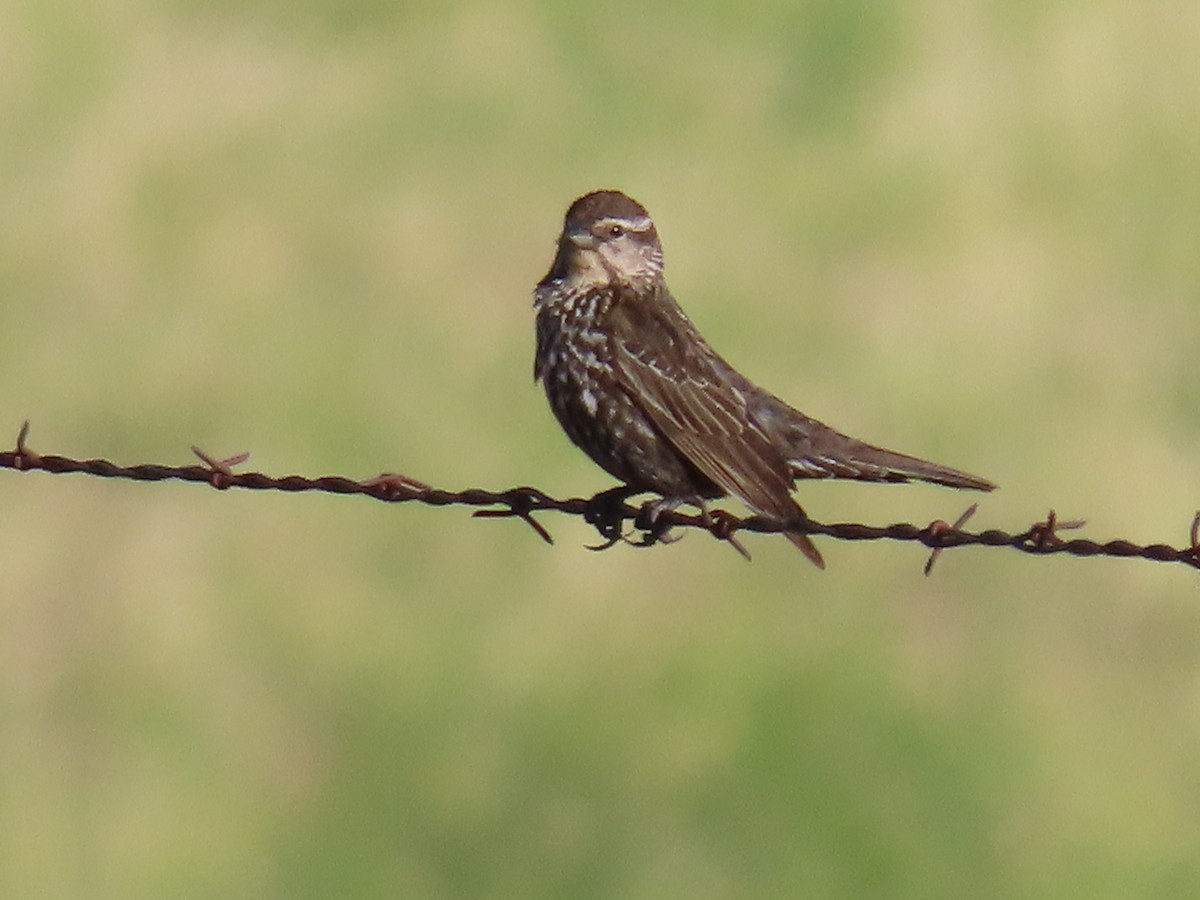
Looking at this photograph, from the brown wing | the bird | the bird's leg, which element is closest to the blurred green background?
the bird's leg

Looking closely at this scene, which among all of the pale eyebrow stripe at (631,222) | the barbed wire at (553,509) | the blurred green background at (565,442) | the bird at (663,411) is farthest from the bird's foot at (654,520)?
the blurred green background at (565,442)

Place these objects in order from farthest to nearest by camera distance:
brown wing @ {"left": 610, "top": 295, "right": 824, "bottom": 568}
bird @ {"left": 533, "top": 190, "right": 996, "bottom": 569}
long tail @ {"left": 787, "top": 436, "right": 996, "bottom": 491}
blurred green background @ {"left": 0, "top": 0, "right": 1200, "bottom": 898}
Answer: blurred green background @ {"left": 0, "top": 0, "right": 1200, "bottom": 898}, bird @ {"left": 533, "top": 190, "right": 996, "bottom": 569}, brown wing @ {"left": 610, "top": 295, "right": 824, "bottom": 568}, long tail @ {"left": 787, "top": 436, "right": 996, "bottom": 491}

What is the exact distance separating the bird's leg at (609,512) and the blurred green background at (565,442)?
254cm

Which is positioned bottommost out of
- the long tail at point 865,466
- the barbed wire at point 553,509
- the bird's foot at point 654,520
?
the barbed wire at point 553,509

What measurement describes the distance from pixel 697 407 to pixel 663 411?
0.12m

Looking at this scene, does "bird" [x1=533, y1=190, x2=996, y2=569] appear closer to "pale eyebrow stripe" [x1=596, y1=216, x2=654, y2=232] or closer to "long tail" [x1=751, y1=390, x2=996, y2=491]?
"long tail" [x1=751, y1=390, x2=996, y2=491]

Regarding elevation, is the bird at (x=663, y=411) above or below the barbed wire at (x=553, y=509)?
above

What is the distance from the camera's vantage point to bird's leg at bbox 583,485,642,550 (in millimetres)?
9445

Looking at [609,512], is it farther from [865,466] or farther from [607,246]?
[607,246]

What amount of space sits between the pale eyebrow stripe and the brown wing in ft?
1.31

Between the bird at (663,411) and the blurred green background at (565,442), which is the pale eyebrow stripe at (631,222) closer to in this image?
the bird at (663,411)

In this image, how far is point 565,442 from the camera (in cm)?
1423

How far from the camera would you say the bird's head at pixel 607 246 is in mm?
10312

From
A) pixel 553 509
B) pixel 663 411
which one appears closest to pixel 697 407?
pixel 663 411
